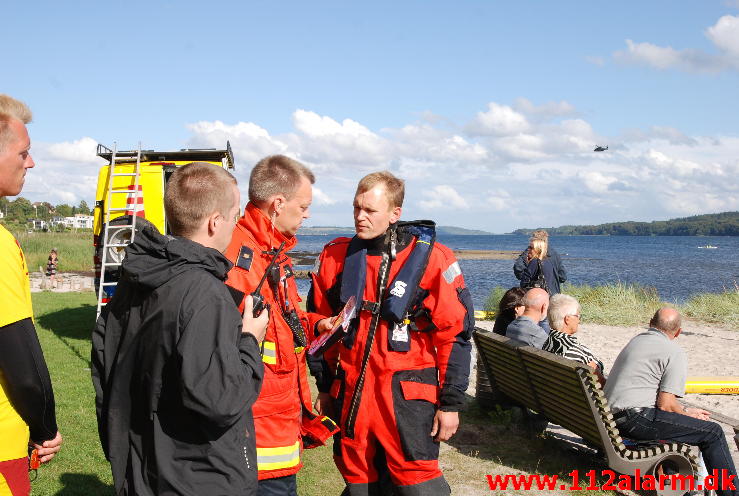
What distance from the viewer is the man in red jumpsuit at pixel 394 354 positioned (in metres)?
3.67

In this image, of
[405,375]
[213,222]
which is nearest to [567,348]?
[405,375]

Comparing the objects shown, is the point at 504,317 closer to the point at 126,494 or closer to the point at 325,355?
the point at 325,355

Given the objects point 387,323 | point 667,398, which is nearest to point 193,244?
point 387,323

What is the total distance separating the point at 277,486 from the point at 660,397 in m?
3.65

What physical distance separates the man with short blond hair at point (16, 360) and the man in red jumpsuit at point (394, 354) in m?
1.68

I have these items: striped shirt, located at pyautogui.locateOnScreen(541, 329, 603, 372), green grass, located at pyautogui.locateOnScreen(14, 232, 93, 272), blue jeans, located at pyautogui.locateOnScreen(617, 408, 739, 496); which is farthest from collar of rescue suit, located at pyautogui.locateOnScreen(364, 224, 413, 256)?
green grass, located at pyautogui.locateOnScreen(14, 232, 93, 272)

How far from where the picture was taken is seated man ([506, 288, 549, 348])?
6520mm

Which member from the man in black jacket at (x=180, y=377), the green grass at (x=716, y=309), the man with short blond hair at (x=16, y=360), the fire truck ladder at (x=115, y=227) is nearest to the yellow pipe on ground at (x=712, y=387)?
the man in black jacket at (x=180, y=377)

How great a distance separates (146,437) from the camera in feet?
7.76

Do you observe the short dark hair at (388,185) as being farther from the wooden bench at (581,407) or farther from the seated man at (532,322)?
the seated man at (532,322)

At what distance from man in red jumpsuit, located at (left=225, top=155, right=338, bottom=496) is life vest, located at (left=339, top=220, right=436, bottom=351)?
0.54 meters

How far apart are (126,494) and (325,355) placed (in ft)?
Result: 5.65

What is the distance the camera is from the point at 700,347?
1304 cm

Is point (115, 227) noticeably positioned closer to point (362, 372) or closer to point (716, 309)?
point (362, 372)
